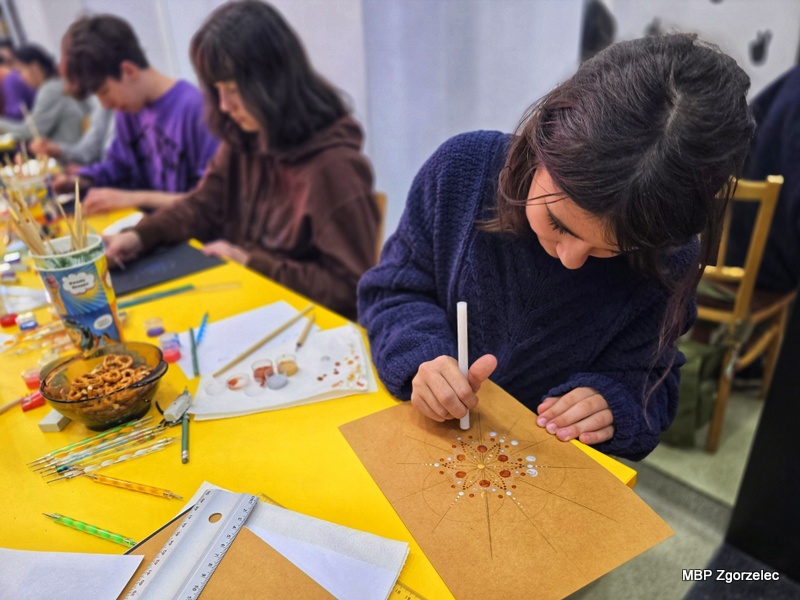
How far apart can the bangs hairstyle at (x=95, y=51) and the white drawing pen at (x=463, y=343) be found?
1.84 meters

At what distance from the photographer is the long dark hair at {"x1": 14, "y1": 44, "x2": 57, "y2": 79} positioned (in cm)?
363

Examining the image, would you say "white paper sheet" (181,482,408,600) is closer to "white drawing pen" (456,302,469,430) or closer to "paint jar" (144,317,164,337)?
"white drawing pen" (456,302,469,430)

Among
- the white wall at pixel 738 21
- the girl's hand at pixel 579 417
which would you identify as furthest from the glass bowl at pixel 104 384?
the white wall at pixel 738 21

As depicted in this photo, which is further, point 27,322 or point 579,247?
point 27,322

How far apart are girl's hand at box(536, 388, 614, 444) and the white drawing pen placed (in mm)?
106

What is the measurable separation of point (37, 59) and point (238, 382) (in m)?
3.90

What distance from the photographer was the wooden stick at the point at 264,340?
919 millimetres

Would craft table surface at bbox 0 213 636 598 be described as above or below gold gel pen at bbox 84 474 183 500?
below

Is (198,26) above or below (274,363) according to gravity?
above

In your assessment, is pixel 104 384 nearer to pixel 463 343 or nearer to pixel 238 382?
pixel 238 382

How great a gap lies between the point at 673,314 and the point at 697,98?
0.31 m

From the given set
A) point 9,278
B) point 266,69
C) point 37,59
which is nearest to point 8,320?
point 9,278

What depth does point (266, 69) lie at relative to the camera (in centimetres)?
141

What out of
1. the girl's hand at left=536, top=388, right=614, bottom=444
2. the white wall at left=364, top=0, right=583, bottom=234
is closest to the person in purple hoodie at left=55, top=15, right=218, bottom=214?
the white wall at left=364, top=0, right=583, bottom=234
